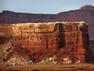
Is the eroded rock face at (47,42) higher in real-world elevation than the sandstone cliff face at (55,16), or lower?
lower

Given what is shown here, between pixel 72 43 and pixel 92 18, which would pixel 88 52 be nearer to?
pixel 72 43

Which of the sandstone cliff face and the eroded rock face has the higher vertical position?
the sandstone cliff face

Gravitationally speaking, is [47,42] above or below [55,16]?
below

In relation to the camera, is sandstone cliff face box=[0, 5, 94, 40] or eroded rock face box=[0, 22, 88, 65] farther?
sandstone cliff face box=[0, 5, 94, 40]

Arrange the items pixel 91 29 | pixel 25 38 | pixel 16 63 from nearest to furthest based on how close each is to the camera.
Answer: pixel 16 63, pixel 25 38, pixel 91 29

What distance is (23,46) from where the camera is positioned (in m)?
64.8

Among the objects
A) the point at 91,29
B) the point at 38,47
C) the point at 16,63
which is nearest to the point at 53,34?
the point at 38,47

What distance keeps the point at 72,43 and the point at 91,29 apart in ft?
175

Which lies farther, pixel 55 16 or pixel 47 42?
pixel 55 16

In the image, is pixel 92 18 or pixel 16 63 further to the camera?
pixel 92 18

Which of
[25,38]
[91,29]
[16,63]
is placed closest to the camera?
[16,63]

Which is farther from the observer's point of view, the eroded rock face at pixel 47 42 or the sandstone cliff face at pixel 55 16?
the sandstone cliff face at pixel 55 16

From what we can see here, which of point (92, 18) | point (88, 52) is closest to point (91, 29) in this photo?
point (92, 18)

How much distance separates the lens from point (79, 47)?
209 ft
